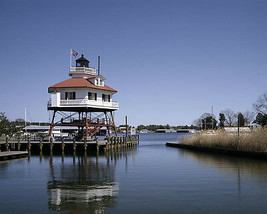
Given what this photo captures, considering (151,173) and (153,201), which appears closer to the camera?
(153,201)

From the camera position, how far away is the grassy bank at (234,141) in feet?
102

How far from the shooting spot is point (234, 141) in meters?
36.5

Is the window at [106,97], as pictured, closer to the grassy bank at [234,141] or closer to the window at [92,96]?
the window at [92,96]

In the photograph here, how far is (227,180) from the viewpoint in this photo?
19.5 m

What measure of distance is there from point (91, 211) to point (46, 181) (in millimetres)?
8345

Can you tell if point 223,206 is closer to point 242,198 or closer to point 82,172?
point 242,198

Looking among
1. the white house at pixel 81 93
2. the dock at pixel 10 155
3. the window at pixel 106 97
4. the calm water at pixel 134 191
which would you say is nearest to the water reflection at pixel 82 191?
the calm water at pixel 134 191

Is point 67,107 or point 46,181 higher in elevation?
point 67,107

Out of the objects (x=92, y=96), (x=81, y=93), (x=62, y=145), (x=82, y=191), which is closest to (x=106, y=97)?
(x=92, y=96)

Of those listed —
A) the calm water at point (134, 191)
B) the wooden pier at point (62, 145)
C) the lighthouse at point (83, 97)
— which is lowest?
the calm water at point (134, 191)

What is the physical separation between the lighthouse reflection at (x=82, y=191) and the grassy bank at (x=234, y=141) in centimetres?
1711

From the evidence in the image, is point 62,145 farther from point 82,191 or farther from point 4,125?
point 82,191

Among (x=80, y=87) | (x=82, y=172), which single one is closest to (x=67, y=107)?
(x=80, y=87)

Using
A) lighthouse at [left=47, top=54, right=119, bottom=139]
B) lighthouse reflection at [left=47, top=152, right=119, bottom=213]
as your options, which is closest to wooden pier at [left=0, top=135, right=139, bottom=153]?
lighthouse at [left=47, top=54, right=119, bottom=139]
